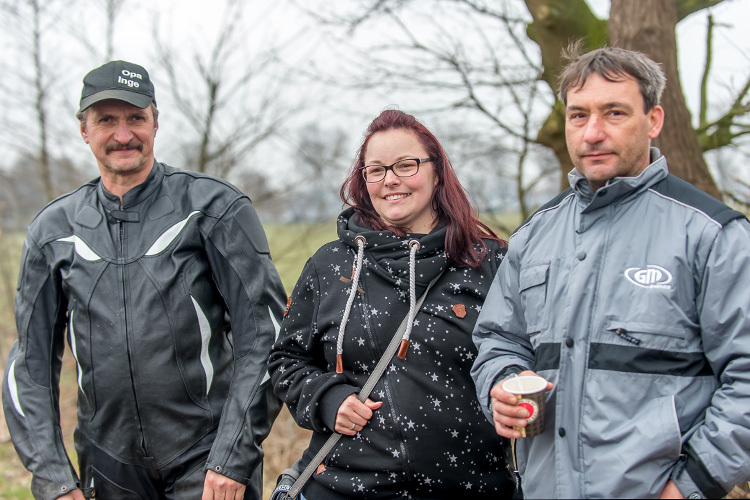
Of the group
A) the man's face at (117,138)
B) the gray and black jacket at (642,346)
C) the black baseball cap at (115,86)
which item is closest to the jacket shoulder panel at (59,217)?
the man's face at (117,138)

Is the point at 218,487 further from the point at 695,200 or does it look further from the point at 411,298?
the point at 695,200

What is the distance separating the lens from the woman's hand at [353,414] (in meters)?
2.45

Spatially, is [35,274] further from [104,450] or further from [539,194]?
[539,194]

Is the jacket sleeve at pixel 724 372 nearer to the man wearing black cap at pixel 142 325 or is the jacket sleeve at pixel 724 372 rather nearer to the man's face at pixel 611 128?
the man's face at pixel 611 128

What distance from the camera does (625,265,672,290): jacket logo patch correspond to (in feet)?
6.32

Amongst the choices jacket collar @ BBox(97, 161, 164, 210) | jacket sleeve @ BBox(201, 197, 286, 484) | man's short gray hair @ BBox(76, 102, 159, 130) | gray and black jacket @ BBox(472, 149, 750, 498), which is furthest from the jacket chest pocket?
man's short gray hair @ BBox(76, 102, 159, 130)

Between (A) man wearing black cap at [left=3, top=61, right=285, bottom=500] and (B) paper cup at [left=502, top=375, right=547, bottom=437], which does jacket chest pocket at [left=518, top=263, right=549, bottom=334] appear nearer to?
(B) paper cup at [left=502, top=375, right=547, bottom=437]

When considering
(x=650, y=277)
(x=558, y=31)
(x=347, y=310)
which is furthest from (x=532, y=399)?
(x=558, y=31)

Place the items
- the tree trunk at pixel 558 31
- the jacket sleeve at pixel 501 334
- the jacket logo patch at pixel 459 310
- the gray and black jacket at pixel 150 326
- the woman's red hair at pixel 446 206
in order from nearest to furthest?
the jacket sleeve at pixel 501 334
the jacket logo patch at pixel 459 310
the woman's red hair at pixel 446 206
the gray and black jacket at pixel 150 326
the tree trunk at pixel 558 31

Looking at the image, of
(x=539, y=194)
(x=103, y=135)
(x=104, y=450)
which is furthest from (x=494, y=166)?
(x=104, y=450)

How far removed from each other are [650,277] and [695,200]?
0.30 meters

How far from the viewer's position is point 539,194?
6777 millimetres

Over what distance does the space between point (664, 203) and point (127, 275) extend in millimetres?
2307

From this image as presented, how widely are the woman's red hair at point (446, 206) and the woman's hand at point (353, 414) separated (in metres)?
0.68
